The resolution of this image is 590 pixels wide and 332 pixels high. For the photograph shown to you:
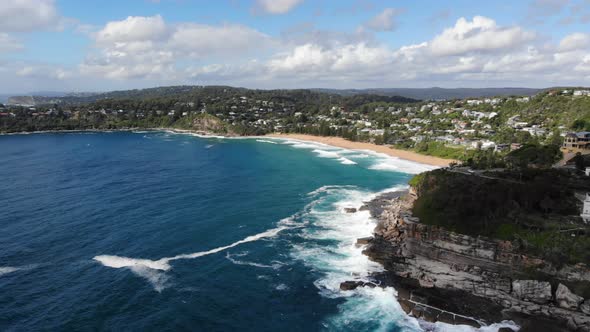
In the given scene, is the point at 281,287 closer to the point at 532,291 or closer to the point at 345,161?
the point at 532,291

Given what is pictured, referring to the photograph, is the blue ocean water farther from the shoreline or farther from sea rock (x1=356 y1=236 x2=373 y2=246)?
the shoreline

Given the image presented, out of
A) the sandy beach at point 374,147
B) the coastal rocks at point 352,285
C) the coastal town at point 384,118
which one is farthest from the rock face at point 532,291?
the sandy beach at point 374,147

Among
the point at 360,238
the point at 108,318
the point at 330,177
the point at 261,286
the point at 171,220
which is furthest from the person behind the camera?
the point at 330,177

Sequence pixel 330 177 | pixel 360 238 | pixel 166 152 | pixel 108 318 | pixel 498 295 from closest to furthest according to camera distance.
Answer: pixel 108 318, pixel 498 295, pixel 360 238, pixel 330 177, pixel 166 152

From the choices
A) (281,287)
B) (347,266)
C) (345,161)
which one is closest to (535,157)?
(347,266)

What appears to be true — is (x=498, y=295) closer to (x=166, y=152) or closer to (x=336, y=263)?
(x=336, y=263)

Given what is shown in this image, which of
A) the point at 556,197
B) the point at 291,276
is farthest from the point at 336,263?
the point at 556,197

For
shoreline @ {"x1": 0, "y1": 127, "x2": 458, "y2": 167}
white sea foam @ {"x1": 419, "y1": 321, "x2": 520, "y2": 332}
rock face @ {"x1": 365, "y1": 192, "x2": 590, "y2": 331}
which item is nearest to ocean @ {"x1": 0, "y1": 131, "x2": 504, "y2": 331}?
white sea foam @ {"x1": 419, "y1": 321, "x2": 520, "y2": 332}
